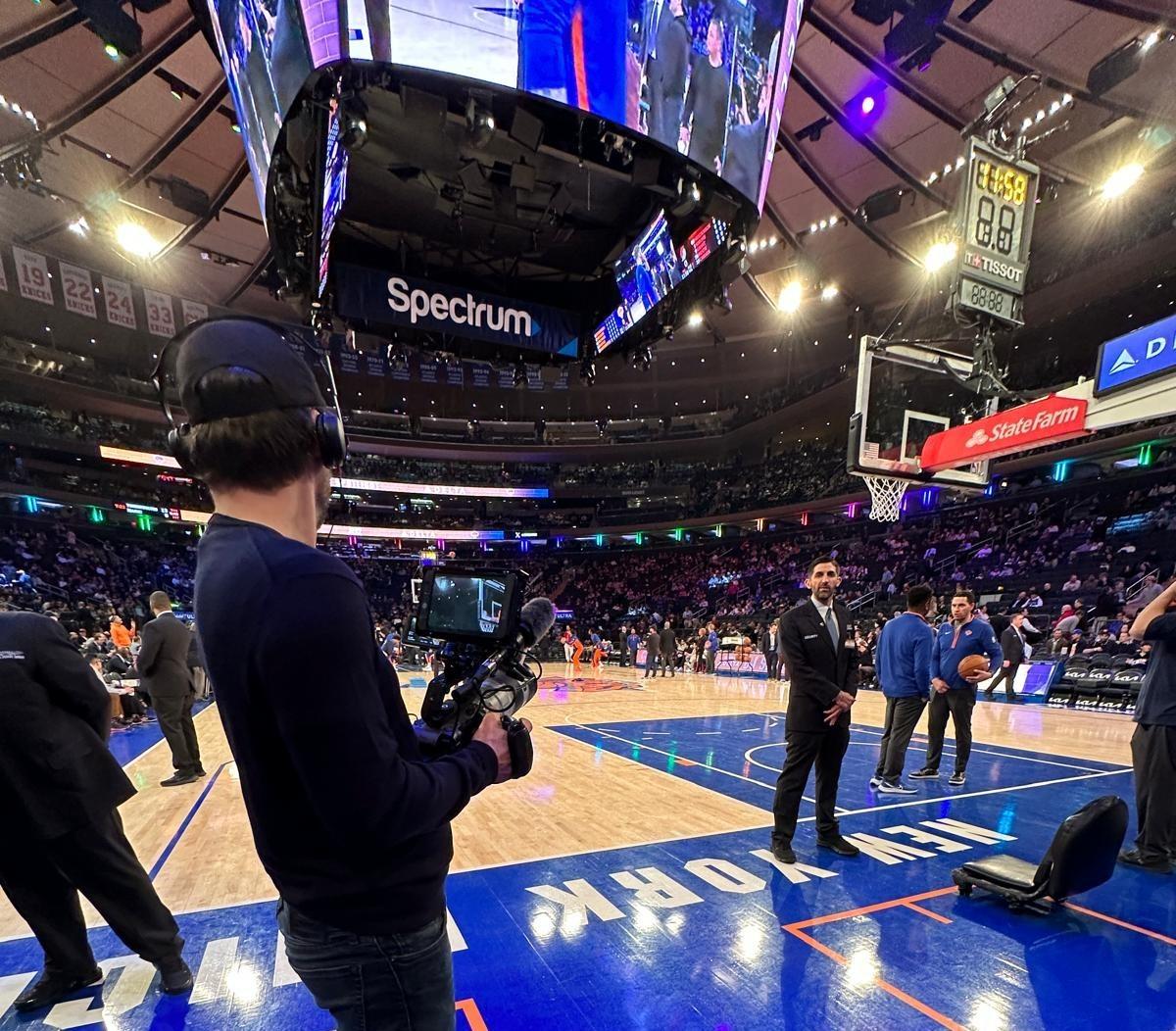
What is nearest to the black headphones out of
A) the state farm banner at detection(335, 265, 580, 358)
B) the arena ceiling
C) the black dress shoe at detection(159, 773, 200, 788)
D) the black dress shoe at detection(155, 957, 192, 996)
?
the black dress shoe at detection(155, 957, 192, 996)

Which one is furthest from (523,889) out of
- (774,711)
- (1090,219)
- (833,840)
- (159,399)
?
(1090,219)

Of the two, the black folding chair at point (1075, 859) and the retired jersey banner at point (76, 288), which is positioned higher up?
the retired jersey banner at point (76, 288)

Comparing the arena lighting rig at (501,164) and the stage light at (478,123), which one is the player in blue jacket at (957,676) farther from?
the stage light at (478,123)

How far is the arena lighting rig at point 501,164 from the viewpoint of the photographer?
4762 millimetres

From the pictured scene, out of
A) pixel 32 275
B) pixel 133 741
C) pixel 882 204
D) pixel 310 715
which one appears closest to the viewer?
pixel 310 715

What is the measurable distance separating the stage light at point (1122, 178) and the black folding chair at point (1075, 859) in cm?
1575

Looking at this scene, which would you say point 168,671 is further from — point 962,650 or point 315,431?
point 962,650

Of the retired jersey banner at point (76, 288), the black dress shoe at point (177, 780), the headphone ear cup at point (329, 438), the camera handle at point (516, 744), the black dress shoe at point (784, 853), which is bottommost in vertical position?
the black dress shoe at point (177, 780)

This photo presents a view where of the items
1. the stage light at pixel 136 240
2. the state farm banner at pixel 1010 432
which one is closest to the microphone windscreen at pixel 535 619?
the state farm banner at pixel 1010 432

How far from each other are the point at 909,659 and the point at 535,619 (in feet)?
17.0

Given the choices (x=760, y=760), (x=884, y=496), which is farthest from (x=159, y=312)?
(x=760, y=760)

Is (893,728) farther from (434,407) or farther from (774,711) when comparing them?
(434,407)

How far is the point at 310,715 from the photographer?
866 mm

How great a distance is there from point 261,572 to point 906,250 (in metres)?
19.4
